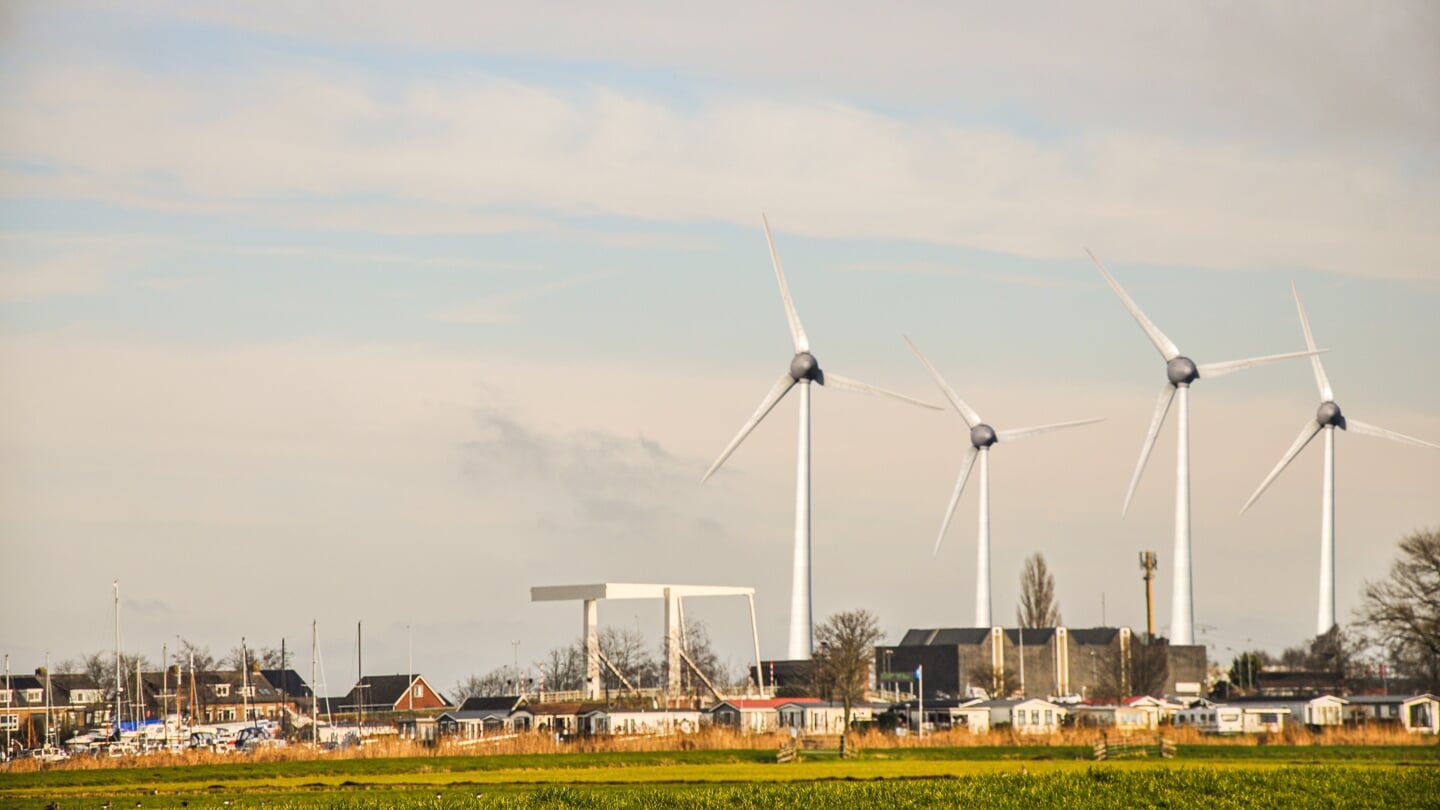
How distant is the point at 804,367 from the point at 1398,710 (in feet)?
152

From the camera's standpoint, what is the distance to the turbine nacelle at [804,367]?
12788 cm

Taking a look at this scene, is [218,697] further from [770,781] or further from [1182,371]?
[770,781]

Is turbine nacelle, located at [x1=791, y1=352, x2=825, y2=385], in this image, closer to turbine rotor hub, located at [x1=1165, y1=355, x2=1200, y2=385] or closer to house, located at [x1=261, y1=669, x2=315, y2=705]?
turbine rotor hub, located at [x1=1165, y1=355, x2=1200, y2=385]

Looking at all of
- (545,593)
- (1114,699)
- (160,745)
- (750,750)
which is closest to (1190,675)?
(1114,699)

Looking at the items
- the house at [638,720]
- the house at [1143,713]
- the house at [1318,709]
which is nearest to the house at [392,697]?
the house at [638,720]

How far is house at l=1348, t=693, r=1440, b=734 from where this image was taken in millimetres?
122000

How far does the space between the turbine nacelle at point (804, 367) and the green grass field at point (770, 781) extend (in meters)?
35.4

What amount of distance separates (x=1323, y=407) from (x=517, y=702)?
68988 mm

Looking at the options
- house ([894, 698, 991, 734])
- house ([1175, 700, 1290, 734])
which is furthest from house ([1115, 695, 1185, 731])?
house ([894, 698, 991, 734])

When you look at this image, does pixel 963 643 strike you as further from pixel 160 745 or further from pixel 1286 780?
pixel 1286 780

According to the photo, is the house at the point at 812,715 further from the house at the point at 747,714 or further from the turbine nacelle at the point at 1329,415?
the turbine nacelle at the point at 1329,415

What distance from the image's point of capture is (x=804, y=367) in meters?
128

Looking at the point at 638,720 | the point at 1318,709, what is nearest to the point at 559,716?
the point at 638,720

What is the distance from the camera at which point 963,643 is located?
16875 cm
